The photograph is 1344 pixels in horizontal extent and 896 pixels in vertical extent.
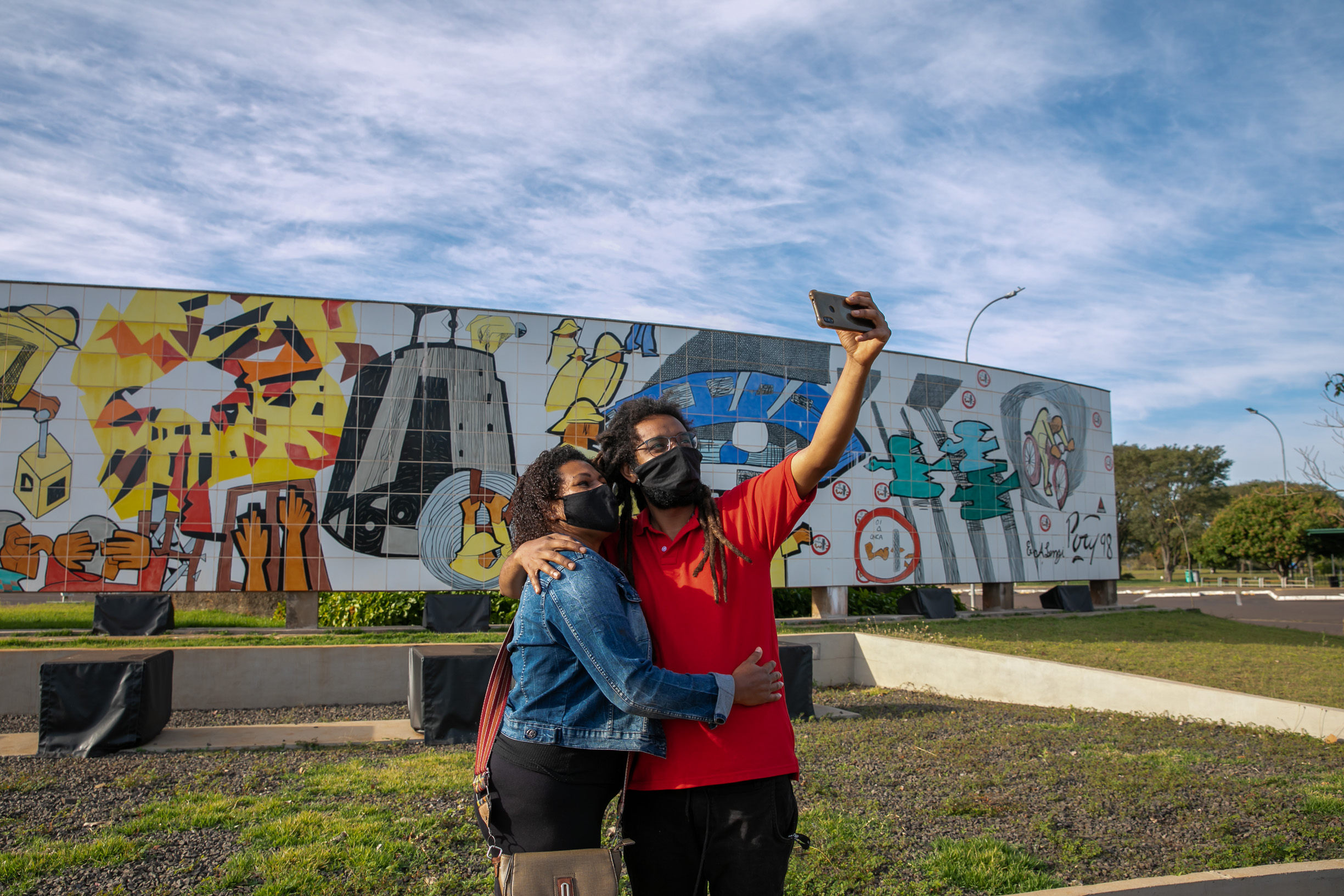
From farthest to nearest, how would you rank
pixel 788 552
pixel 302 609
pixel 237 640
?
pixel 788 552
pixel 302 609
pixel 237 640

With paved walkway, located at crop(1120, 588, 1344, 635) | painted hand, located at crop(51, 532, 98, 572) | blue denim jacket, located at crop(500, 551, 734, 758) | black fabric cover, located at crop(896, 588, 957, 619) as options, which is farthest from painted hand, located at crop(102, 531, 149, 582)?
paved walkway, located at crop(1120, 588, 1344, 635)

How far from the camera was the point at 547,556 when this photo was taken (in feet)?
7.82

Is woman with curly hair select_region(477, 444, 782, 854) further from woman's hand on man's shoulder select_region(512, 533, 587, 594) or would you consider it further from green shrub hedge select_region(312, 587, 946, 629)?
green shrub hedge select_region(312, 587, 946, 629)

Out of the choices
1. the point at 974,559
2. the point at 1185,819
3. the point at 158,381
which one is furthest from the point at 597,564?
the point at 974,559

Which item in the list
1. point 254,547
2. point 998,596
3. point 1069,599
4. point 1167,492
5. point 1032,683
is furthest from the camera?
point 1167,492

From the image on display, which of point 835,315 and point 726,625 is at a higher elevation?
point 835,315

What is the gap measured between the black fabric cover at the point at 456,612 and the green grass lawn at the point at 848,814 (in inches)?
306

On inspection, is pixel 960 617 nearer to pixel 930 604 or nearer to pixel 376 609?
pixel 930 604

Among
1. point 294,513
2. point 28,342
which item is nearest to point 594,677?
point 294,513

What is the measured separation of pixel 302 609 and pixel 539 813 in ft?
52.9

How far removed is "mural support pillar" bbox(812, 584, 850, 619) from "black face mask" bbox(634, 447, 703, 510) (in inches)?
708

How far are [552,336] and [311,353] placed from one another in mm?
4816

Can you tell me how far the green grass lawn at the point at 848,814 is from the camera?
4.50m

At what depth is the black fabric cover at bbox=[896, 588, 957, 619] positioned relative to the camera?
794 inches
